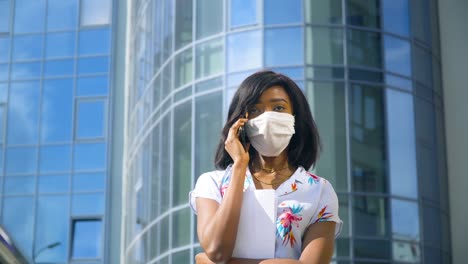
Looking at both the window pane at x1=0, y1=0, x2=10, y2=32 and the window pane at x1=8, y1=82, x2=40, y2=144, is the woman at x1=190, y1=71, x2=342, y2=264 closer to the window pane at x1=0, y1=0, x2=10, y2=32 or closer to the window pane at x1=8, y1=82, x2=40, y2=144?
the window pane at x1=8, y1=82, x2=40, y2=144

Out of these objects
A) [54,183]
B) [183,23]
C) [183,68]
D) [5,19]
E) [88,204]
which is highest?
[5,19]

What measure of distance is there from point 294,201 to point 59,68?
29.1 metres

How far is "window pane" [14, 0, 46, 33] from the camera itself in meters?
32.2

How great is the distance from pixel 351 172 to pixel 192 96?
3.39 metres

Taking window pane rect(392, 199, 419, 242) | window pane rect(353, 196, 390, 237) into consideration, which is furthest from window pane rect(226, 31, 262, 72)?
window pane rect(392, 199, 419, 242)

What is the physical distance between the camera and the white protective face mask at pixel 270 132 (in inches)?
117

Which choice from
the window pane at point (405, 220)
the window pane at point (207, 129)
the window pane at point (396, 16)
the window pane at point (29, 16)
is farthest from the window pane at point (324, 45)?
the window pane at point (29, 16)

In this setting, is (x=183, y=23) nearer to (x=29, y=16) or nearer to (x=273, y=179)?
(x=29, y=16)

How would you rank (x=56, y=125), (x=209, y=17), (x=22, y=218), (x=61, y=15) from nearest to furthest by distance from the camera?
(x=209, y=17) → (x=22, y=218) → (x=56, y=125) → (x=61, y=15)

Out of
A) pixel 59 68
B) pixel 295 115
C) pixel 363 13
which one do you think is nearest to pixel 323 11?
pixel 363 13

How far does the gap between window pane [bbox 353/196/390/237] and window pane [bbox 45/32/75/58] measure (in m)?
15.4

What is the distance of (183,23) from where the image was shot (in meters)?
20.3

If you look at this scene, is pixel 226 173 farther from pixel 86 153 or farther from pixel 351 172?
pixel 86 153

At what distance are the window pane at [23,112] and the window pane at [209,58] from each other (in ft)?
42.1
